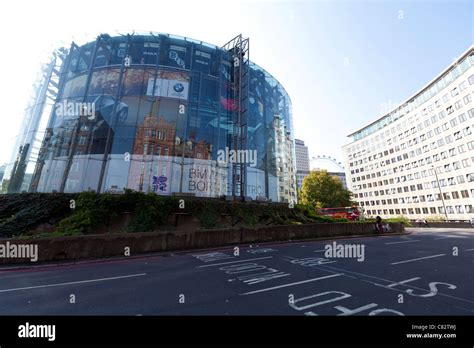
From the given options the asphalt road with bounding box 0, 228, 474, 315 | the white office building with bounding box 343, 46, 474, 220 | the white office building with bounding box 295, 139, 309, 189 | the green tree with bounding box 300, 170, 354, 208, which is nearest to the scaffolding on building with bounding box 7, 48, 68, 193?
the asphalt road with bounding box 0, 228, 474, 315

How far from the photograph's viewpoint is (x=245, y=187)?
25.5m

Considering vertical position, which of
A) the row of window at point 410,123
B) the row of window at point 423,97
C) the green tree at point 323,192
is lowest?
the green tree at point 323,192

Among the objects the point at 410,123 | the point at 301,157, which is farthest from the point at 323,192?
the point at 301,157

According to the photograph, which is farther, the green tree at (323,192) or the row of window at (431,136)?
the row of window at (431,136)

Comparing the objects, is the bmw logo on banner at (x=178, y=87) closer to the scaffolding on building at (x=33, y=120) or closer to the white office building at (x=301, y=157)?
the scaffolding on building at (x=33, y=120)

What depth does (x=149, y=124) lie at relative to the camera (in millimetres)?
23891

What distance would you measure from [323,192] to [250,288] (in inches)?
1976

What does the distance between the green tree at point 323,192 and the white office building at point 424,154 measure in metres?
17.6

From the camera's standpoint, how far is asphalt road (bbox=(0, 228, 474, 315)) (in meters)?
4.55

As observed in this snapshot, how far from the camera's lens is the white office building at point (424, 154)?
168ft

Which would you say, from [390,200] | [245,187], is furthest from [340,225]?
[390,200]

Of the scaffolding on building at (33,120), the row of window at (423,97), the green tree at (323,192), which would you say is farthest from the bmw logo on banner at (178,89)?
the row of window at (423,97)
